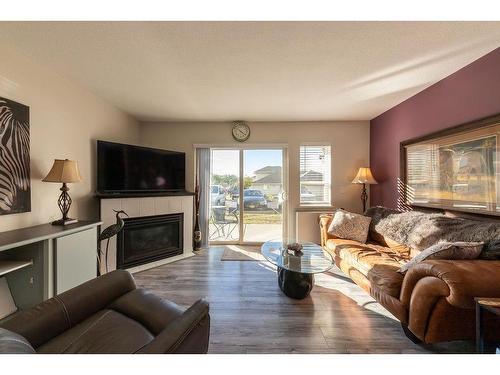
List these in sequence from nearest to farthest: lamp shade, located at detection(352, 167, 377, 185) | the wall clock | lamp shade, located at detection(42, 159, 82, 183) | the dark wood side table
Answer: the dark wood side table → lamp shade, located at detection(42, 159, 82, 183) → lamp shade, located at detection(352, 167, 377, 185) → the wall clock

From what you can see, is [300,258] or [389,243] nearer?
[300,258]

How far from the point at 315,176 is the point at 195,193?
2.24 metres

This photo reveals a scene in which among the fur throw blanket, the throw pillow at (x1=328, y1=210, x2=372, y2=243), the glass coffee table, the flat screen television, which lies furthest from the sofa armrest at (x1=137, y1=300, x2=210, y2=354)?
the flat screen television

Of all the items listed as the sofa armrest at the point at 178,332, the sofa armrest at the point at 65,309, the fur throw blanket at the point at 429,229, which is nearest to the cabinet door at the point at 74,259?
the sofa armrest at the point at 65,309

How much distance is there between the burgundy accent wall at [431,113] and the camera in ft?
6.11

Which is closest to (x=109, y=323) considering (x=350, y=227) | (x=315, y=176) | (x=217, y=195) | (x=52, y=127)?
(x=52, y=127)

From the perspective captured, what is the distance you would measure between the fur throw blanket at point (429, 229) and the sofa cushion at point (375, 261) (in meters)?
0.22

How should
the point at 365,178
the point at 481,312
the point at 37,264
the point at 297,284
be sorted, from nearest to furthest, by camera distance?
the point at 481,312
the point at 37,264
the point at 297,284
the point at 365,178

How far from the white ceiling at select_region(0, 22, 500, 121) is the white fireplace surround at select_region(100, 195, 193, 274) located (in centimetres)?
142

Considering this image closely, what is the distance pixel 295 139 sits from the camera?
12.8ft

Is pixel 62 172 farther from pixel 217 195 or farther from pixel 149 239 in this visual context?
pixel 217 195

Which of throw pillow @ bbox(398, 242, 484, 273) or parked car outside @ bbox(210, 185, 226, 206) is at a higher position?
parked car outside @ bbox(210, 185, 226, 206)

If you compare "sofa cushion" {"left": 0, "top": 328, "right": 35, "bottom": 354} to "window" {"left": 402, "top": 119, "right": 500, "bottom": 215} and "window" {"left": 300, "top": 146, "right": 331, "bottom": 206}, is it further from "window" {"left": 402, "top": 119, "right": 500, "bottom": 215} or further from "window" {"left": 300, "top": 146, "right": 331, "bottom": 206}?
"window" {"left": 300, "top": 146, "right": 331, "bottom": 206}

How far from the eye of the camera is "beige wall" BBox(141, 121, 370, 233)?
3.87 meters
